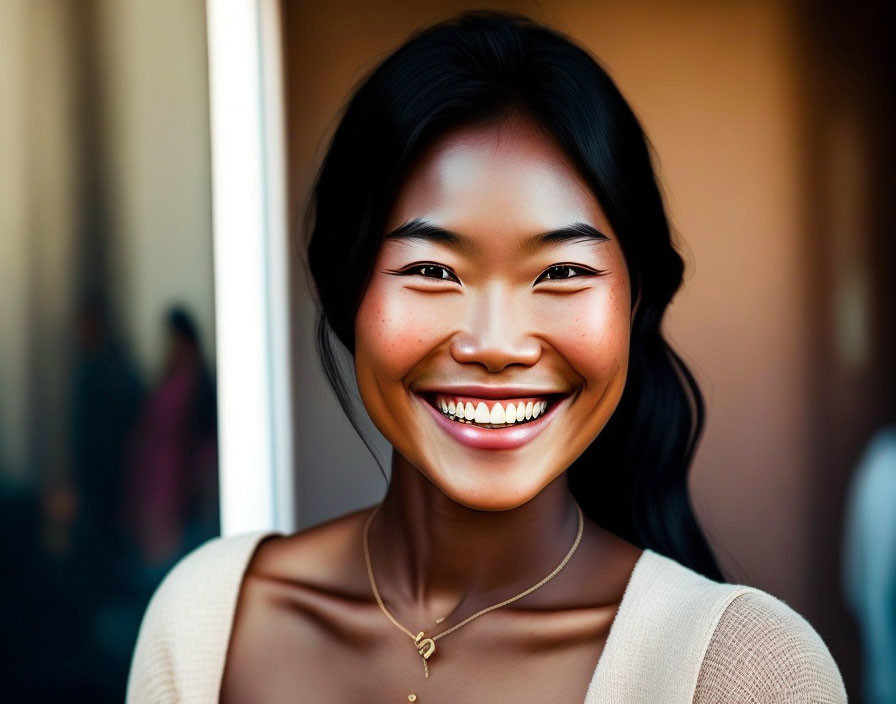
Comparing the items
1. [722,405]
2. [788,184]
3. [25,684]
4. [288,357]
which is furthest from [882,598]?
[25,684]

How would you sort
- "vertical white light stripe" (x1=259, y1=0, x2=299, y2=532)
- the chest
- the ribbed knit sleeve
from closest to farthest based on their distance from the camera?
the ribbed knit sleeve → the chest → "vertical white light stripe" (x1=259, y1=0, x2=299, y2=532)

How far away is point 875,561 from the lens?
12.5ft

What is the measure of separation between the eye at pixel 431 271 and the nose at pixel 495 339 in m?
0.06

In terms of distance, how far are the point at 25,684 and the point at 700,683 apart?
1.96 m

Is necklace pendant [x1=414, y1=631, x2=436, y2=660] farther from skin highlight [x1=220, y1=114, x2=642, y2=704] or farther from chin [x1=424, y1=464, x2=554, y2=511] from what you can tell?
chin [x1=424, y1=464, x2=554, y2=511]

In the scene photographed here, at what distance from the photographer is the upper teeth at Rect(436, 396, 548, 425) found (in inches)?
A: 55.4

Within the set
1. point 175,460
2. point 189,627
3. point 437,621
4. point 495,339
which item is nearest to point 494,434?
point 495,339

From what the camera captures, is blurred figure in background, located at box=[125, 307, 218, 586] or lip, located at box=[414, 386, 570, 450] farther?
blurred figure in background, located at box=[125, 307, 218, 586]

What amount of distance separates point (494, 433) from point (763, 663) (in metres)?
0.45

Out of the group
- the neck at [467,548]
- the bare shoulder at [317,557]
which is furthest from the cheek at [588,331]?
the bare shoulder at [317,557]

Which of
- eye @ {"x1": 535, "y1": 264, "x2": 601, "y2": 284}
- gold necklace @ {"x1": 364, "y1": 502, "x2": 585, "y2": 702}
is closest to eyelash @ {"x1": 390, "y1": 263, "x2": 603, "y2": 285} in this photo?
eye @ {"x1": 535, "y1": 264, "x2": 601, "y2": 284}

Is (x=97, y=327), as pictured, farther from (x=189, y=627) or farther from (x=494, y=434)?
(x=494, y=434)

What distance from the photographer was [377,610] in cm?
164

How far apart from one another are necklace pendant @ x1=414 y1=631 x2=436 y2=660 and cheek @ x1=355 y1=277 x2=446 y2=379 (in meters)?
0.41
